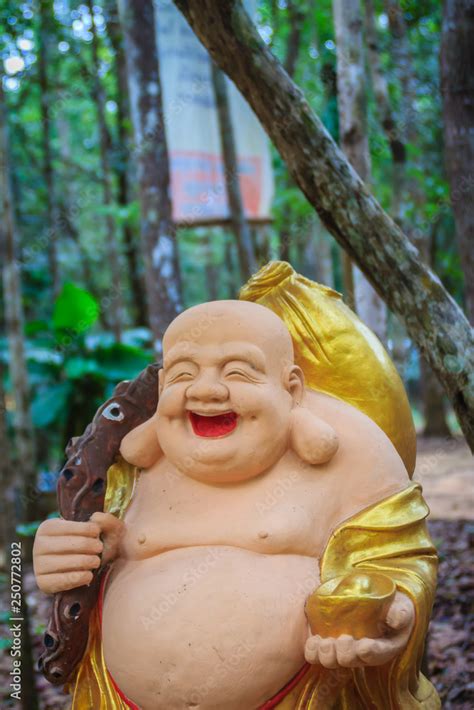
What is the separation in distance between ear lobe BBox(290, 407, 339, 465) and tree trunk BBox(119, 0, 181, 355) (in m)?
2.58

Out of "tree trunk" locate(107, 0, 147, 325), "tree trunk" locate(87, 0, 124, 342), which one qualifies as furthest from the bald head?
"tree trunk" locate(107, 0, 147, 325)

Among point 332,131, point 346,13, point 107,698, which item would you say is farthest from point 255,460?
point 332,131

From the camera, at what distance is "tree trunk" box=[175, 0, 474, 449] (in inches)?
105

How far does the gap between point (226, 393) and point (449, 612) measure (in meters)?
2.95

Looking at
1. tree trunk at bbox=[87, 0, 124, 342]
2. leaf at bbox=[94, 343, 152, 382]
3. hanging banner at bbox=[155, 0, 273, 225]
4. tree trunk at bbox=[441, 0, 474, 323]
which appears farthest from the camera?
tree trunk at bbox=[87, 0, 124, 342]

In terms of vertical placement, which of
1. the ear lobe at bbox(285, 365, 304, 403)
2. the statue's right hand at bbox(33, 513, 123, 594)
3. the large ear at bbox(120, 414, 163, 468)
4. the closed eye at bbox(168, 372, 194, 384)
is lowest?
the statue's right hand at bbox(33, 513, 123, 594)

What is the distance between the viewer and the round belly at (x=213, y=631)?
1939 millimetres

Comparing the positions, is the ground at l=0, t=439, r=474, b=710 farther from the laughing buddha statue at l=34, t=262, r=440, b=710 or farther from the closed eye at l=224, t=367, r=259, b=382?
the closed eye at l=224, t=367, r=259, b=382

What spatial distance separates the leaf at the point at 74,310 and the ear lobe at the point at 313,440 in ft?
18.2

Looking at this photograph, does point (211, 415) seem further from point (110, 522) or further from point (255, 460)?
point (110, 522)

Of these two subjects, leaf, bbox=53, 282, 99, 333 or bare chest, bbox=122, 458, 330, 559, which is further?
leaf, bbox=53, 282, 99, 333

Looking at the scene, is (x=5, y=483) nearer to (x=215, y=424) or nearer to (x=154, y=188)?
(x=215, y=424)

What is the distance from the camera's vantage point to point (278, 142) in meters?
2.81

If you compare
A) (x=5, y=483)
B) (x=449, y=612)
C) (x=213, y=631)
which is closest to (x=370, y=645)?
(x=213, y=631)
